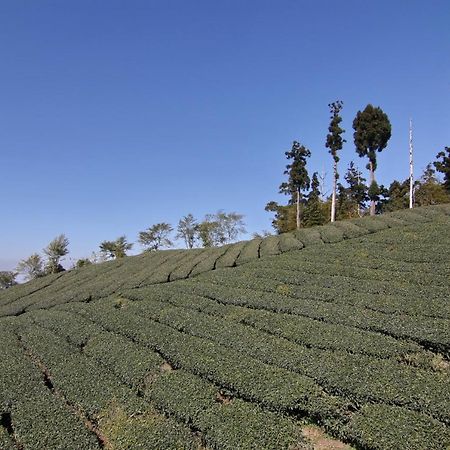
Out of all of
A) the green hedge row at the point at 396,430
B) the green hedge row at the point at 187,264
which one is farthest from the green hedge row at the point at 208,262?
the green hedge row at the point at 396,430

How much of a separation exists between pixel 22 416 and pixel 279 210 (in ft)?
178

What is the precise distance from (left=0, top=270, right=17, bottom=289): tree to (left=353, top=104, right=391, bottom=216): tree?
44.7m

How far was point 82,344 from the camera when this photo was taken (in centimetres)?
1229

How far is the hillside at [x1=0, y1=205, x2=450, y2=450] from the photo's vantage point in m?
7.16

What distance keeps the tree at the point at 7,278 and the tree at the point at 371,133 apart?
147ft

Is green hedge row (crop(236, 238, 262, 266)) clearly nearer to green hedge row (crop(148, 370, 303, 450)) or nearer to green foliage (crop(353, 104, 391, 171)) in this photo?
green hedge row (crop(148, 370, 303, 450))

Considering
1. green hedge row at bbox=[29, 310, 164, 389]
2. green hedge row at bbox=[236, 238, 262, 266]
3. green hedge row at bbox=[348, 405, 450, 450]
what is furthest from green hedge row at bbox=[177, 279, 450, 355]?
green hedge row at bbox=[236, 238, 262, 266]

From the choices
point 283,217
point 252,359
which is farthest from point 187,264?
point 283,217

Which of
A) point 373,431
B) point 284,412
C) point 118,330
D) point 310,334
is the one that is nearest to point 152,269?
point 118,330

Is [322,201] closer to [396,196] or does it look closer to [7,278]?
[396,196]

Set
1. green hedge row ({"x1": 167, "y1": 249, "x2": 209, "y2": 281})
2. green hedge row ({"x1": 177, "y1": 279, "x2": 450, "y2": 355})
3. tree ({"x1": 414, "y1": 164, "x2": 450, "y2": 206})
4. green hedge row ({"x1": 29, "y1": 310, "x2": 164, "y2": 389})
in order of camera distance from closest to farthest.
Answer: green hedge row ({"x1": 177, "y1": 279, "x2": 450, "y2": 355}) → green hedge row ({"x1": 29, "y1": 310, "x2": 164, "y2": 389}) → green hedge row ({"x1": 167, "y1": 249, "x2": 209, "y2": 281}) → tree ({"x1": 414, "y1": 164, "x2": 450, "y2": 206})

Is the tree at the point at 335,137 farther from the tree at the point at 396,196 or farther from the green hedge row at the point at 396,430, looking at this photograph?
the green hedge row at the point at 396,430

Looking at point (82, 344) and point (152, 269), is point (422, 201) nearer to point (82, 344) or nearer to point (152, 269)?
point (152, 269)

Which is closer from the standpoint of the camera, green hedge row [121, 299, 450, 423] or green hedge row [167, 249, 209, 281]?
green hedge row [121, 299, 450, 423]
